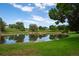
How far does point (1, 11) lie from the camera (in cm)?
300

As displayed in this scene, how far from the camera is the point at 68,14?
3.05 metres

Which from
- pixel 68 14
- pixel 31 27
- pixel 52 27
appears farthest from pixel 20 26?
pixel 68 14

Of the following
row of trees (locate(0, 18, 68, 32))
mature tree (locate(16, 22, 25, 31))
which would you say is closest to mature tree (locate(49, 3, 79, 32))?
row of trees (locate(0, 18, 68, 32))

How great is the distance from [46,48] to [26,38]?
0.74ft

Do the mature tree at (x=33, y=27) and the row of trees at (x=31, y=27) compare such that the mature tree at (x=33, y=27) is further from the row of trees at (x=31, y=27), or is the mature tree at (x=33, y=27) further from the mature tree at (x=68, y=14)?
the mature tree at (x=68, y=14)

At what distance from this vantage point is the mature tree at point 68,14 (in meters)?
3.02

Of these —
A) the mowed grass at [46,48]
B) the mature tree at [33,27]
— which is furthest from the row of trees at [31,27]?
the mowed grass at [46,48]

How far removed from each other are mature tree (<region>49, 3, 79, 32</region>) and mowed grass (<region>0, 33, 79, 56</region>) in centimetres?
10

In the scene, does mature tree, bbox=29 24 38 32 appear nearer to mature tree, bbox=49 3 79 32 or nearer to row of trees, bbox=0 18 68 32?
row of trees, bbox=0 18 68 32

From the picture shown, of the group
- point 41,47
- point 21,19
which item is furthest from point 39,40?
point 21,19

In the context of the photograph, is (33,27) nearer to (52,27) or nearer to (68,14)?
(52,27)

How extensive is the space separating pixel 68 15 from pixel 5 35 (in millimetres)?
664

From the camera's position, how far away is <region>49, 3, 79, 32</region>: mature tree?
3.02 m

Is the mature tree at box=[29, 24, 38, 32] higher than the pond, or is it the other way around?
the mature tree at box=[29, 24, 38, 32]
